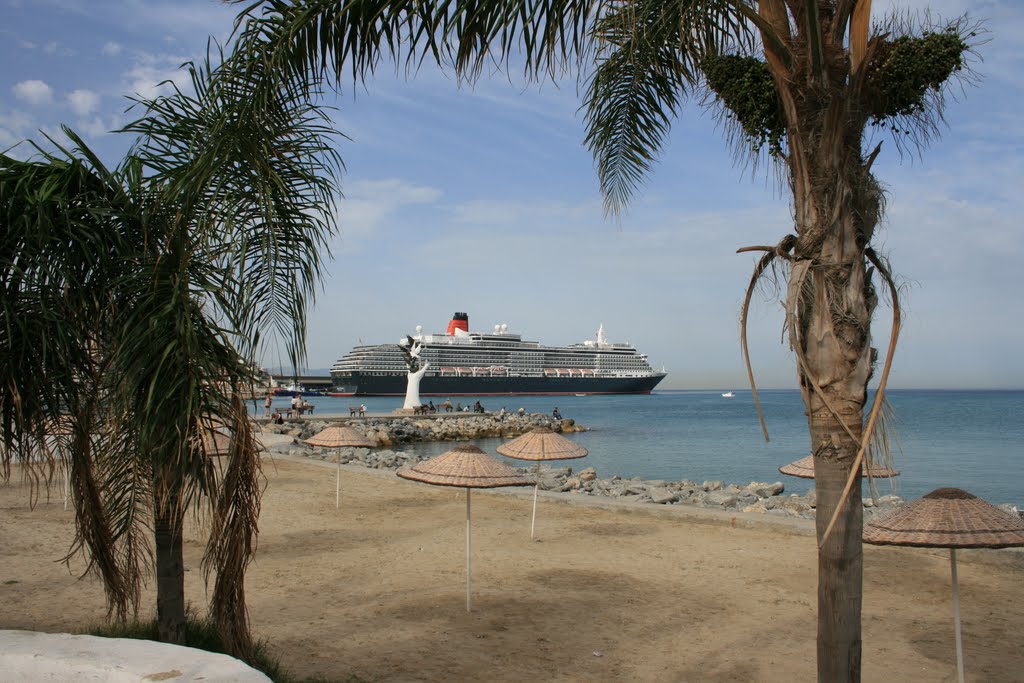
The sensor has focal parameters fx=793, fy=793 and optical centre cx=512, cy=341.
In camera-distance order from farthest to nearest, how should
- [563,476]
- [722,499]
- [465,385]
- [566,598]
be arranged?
1. [465,385]
2. [563,476]
3. [722,499]
4. [566,598]

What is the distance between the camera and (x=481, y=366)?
228ft

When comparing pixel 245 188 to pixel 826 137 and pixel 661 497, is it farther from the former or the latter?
pixel 661 497

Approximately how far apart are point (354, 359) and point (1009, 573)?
2533 inches

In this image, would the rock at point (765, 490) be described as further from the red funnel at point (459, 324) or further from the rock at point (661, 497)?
the red funnel at point (459, 324)

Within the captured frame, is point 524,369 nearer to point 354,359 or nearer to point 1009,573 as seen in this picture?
point 354,359

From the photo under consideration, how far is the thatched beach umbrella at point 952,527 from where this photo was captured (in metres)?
3.83

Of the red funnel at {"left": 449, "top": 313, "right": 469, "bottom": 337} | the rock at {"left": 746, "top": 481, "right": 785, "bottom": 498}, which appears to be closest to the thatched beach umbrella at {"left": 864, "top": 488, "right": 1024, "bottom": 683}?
the rock at {"left": 746, "top": 481, "right": 785, "bottom": 498}

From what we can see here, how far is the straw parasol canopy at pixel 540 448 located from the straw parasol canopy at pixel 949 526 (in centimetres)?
451

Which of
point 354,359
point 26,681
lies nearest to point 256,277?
point 26,681

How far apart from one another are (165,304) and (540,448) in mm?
5764

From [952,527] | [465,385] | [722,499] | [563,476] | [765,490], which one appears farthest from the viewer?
[465,385]

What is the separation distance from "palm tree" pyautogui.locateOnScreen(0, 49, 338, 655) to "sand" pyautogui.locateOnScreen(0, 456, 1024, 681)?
4.69 feet

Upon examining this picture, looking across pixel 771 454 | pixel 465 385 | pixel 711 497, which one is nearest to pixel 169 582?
pixel 711 497

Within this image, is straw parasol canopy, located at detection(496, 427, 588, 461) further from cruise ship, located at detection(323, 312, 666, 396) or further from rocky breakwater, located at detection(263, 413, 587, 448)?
cruise ship, located at detection(323, 312, 666, 396)
